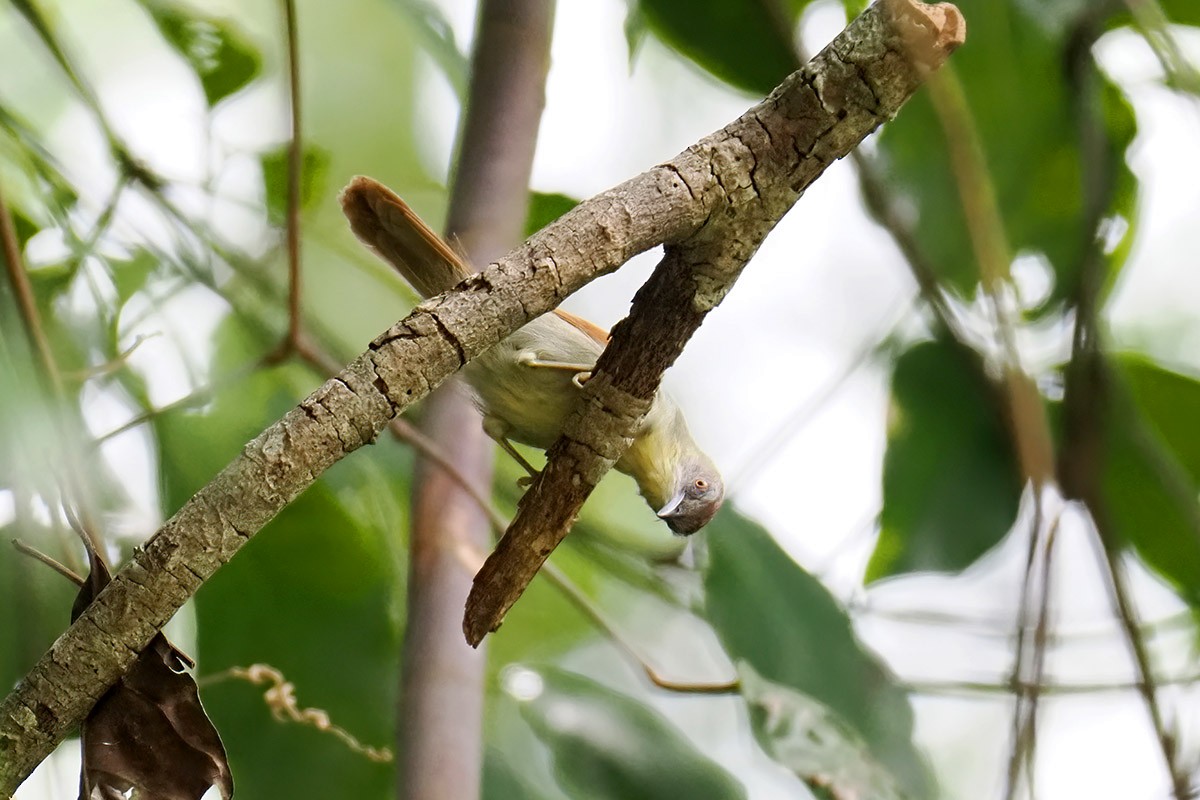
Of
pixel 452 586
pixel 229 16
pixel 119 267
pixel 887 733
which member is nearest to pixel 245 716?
pixel 452 586

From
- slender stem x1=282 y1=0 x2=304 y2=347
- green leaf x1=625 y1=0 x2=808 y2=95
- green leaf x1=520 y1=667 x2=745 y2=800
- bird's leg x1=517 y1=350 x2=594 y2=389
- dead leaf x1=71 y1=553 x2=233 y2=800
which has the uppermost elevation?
green leaf x1=625 y1=0 x2=808 y2=95

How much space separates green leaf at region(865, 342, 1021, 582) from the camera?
2189mm

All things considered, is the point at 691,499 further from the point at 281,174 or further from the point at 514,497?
the point at 281,174

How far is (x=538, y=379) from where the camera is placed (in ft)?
5.25

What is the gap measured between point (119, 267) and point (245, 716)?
883 mm

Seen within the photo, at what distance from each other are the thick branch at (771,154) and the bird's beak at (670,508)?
0.63 m

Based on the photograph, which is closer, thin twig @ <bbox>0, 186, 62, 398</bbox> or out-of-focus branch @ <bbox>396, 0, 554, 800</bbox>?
thin twig @ <bbox>0, 186, 62, 398</bbox>

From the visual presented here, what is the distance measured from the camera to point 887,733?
1.87 m

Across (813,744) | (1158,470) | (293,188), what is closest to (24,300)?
(293,188)

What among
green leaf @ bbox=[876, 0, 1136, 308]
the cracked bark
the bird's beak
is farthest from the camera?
green leaf @ bbox=[876, 0, 1136, 308]

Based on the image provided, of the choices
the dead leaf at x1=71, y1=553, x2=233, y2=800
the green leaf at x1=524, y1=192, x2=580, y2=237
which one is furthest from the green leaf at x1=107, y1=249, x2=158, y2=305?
the dead leaf at x1=71, y1=553, x2=233, y2=800

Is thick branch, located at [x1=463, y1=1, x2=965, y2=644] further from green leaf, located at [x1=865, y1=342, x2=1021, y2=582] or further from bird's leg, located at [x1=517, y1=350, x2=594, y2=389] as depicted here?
green leaf, located at [x1=865, y1=342, x2=1021, y2=582]

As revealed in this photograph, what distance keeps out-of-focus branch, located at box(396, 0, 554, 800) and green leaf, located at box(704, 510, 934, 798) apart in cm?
41

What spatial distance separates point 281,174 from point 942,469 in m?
1.43
